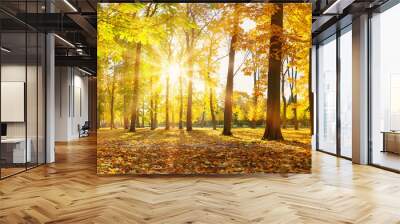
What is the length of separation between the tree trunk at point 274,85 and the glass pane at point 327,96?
12.6ft

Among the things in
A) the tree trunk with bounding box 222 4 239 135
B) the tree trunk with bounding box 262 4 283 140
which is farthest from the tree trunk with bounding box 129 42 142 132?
the tree trunk with bounding box 262 4 283 140

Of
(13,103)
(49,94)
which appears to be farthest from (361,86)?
(13,103)

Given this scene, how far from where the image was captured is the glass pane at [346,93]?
30.7 ft

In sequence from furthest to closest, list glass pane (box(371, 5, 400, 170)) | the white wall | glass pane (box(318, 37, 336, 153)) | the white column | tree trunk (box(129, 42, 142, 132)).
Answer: the white wall < glass pane (box(318, 37, 336, 153)) < the white column < glass pane (box(371, 5, 400, 170)) < tree trunk (box(129, 42, 142, 132))

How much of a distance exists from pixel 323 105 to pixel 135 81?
256 inches

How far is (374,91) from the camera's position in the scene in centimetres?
Answer: 837

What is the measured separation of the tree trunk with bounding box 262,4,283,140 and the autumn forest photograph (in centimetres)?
2

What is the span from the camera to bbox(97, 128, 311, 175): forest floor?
278 inches

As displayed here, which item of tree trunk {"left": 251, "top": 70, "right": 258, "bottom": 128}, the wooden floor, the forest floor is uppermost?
tree trunk {"left": 251, "top": 70, "right": 258, "bottom": 128}

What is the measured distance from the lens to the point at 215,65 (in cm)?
720

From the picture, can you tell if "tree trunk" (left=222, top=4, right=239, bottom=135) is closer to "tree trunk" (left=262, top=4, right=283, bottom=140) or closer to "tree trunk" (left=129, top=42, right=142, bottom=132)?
"tree trunk" (left=262, top=4, right=283, bottom=140)

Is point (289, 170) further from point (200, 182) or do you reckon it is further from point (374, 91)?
point (374, 91)

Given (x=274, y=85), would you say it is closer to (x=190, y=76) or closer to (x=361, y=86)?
(x=190, y=76)

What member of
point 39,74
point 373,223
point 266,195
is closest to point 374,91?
point 266,195
